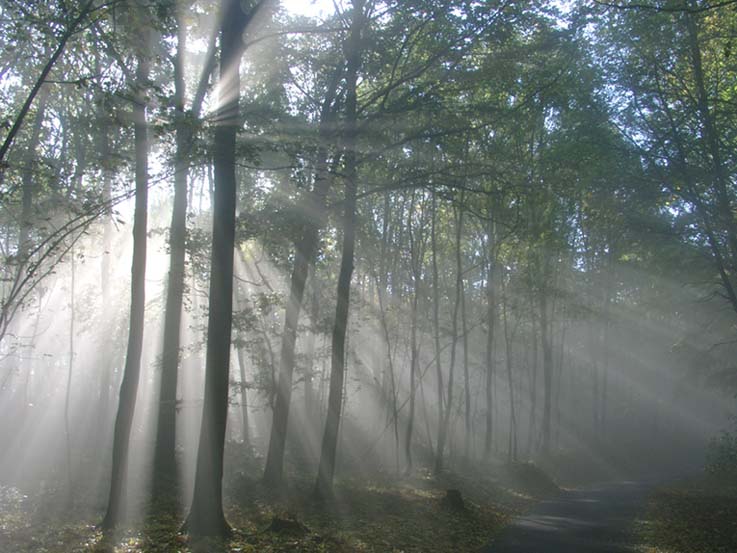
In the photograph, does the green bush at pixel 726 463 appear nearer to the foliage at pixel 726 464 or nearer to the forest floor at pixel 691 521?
the foliage at pixel 726 464

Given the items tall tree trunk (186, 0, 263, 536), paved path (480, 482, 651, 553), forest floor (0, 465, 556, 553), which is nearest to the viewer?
forest floor (0, 465, 556, 553)

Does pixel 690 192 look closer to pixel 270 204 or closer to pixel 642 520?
pixel 642 520

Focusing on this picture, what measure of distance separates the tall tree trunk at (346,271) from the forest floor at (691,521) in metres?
6.65

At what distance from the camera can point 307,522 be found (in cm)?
1148

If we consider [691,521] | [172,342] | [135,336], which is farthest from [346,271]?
[691,521]

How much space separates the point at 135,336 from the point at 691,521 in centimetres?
1160

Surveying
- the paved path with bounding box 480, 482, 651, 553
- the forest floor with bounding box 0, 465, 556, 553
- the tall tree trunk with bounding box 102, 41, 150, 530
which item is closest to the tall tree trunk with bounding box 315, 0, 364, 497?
the forest floor with bounding box 0, 465, 556, 553

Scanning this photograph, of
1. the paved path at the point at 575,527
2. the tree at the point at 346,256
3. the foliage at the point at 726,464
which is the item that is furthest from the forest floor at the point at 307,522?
the foliage at the point at 726,464

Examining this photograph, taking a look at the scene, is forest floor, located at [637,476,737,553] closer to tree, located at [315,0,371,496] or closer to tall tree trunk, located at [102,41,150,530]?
tree, located at [315,0,371,496]

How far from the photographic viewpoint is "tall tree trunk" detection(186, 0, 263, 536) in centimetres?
912

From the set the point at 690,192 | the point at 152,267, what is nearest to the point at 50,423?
the point at 152,267

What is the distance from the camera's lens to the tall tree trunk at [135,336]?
10.2 m

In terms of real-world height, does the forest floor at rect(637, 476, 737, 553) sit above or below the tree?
below

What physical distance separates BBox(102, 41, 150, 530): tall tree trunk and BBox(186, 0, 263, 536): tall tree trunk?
1415 mm
